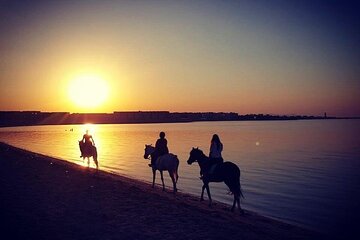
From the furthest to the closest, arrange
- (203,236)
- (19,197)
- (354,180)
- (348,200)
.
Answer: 1. (354,180)
2. (348,200)
3. (19,197)
4. (203,236)

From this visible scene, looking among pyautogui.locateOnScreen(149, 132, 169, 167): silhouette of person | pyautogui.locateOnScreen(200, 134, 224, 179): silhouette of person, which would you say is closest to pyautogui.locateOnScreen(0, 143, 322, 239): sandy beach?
pyautogui.locateOnScreen(200, 134, 224, 179): silhouette of person

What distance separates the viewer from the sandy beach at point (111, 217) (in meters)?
10.0

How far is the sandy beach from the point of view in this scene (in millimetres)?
10031

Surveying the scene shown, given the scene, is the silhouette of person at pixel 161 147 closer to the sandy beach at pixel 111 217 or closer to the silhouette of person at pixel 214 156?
the sandy beach at pixel 111 217

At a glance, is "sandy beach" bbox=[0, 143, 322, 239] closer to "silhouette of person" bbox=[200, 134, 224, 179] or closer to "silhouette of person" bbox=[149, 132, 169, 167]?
"silhouette of person" bbox=[200, 134, 224, 179]

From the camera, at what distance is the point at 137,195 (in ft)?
53.5

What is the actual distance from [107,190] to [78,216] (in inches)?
211

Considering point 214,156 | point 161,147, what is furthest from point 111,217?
point 161,147

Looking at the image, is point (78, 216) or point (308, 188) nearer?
point (78, 216)

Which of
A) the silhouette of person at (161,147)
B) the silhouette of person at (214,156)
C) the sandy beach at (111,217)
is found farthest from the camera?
the silhouette of person at (161,147)

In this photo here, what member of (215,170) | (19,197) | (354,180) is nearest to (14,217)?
(19,197)

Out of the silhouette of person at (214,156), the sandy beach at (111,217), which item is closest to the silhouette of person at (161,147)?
the sandy beach at (111,217)

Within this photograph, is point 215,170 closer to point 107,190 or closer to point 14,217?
point 107,190

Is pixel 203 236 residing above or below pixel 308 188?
above
